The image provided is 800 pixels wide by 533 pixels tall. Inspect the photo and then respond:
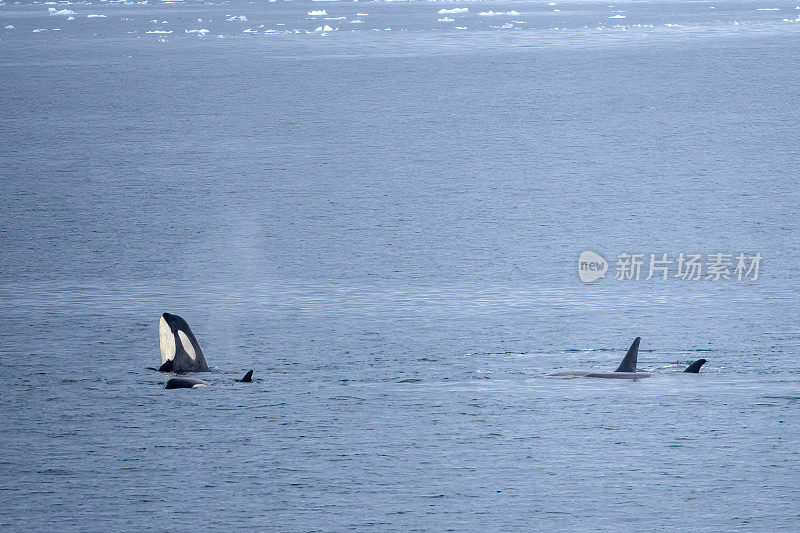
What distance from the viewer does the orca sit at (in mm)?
13141

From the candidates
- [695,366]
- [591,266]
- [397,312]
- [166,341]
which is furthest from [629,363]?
[591,266]

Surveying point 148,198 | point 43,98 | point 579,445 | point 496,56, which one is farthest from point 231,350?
point 496,56

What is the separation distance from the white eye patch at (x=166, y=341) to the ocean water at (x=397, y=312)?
0.30 meters

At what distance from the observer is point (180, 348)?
1320cm

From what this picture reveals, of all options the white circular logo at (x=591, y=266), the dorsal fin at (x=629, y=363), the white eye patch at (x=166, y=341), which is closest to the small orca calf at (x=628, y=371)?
the dorsal fin at (x=629, y=363)

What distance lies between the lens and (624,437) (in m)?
11.5

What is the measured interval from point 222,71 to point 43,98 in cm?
876

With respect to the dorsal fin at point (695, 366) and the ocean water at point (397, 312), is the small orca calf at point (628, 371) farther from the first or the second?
the ocean water at point (397, 312)

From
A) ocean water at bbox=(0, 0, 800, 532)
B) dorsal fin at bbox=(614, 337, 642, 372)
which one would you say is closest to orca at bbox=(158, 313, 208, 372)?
ocean water at bbox=(0, 0, 800, 532)

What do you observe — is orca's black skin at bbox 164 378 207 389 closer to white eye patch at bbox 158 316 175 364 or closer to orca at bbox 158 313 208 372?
Answer: orca at bbox 158 313 208 372

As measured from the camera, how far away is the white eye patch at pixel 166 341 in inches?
525

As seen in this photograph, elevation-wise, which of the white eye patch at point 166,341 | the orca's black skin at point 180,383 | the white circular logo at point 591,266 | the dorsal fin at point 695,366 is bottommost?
the white circular logo at point 591,266

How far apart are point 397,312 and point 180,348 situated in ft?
11.3

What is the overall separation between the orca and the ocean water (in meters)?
0.19
